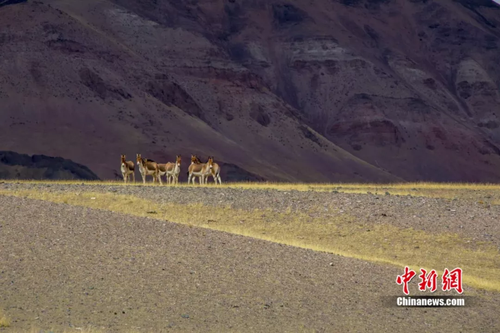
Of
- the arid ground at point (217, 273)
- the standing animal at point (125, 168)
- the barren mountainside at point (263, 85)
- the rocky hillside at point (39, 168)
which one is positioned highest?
the barren mountainside at point (263, 85)

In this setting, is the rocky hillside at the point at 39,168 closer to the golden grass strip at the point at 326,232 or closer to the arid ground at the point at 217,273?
the golden grass strip at the point at 326,232

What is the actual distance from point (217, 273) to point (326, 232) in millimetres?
13069

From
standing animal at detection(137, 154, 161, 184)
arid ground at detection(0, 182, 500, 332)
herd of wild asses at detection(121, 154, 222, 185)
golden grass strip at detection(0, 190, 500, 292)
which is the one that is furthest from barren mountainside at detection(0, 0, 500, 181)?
arid ground at detection(0, 182, 500, 332)

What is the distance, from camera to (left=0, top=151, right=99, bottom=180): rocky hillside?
8744 centimetres

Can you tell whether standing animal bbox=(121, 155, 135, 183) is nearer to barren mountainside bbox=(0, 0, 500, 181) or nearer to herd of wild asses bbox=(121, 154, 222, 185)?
herd of wild asses bbox=(121, 154, 222, 185)

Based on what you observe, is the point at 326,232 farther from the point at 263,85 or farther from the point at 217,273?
the point at 263,85

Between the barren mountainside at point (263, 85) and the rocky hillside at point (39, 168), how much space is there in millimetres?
4391

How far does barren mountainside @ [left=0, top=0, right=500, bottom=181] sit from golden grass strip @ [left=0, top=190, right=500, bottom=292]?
6375cm

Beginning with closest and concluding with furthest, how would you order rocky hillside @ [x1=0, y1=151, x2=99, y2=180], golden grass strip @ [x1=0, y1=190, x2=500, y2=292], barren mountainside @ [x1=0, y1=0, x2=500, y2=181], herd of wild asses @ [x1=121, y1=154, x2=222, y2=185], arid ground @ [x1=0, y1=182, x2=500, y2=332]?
arid ground @ [x1=0, y1=182, x2=500, y2=332]
golden grass strip @ [x1=0, y1=190, x2=500, y2=292]
herd of wild asses @ [x1=121, y1=154, x2=222, y2=185]
rocky hillside @ [x1=0, y1=151, x2=99, y2=180]
barren mountainside @ [x1=0, y1=0, x2=500, y2=181]

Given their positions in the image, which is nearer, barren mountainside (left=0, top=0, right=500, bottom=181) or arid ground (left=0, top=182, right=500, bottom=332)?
arid ground (left=0, top=182, right=500, bottom=332)

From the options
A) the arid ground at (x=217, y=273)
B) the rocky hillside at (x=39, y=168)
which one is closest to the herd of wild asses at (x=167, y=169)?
the arid ground at (x=217, y=273)

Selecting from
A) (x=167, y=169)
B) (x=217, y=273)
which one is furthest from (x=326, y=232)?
(x=167, y=169)

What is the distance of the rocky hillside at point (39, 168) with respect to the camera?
87438 mm

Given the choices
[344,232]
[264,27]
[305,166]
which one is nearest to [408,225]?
[344,232]
